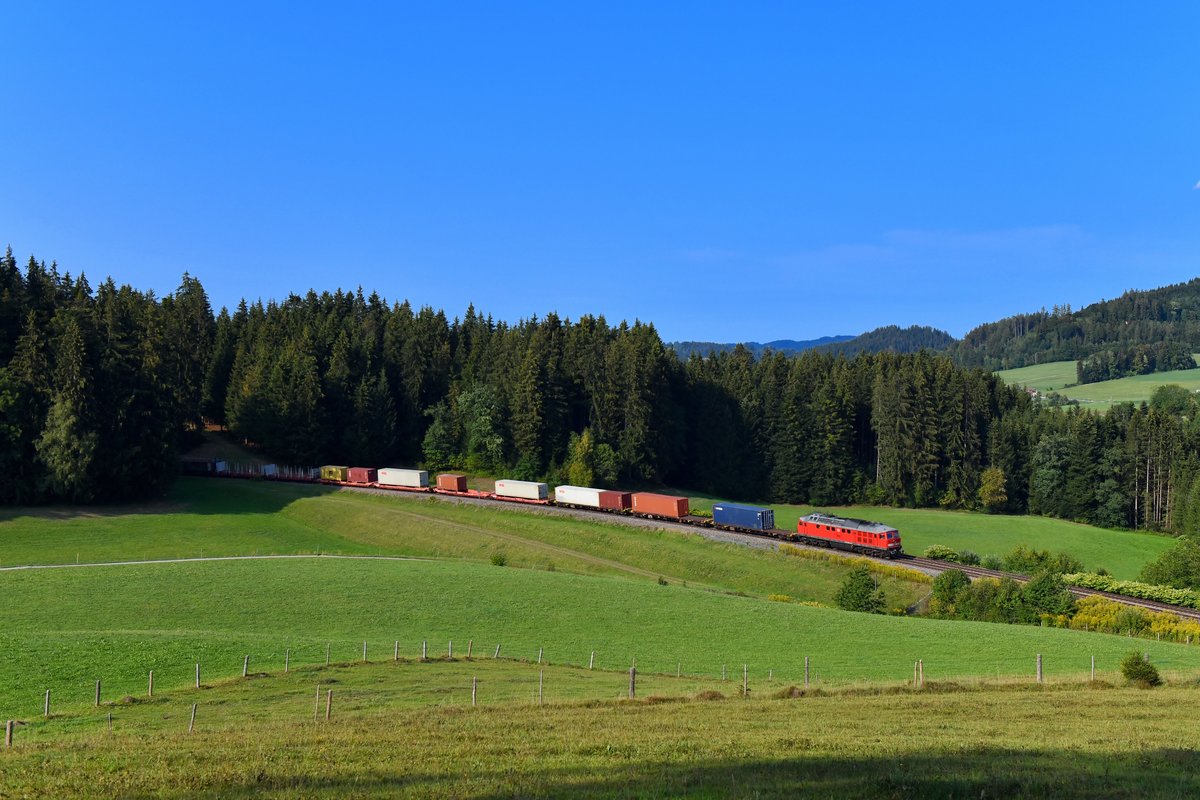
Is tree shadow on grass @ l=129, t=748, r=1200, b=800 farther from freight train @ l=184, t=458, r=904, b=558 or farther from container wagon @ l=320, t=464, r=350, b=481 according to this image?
container wagon @ l=320, t=464, r=350, b=481

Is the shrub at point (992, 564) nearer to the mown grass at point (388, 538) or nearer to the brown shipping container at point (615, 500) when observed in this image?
the mown grass at point (388, 538)

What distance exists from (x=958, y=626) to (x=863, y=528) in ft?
71.8

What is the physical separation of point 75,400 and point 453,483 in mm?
38009

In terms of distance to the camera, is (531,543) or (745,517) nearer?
(531,543)

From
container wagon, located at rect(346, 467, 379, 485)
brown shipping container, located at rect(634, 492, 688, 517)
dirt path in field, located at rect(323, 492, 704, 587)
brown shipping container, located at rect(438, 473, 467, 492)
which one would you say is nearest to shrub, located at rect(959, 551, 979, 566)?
dirt path in field, located at rect(323, 492, 704, 587)

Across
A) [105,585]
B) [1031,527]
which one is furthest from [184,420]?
[1031,527]

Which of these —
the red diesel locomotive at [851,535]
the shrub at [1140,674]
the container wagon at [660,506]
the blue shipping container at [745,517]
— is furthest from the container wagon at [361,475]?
the shrub at [1140,674]

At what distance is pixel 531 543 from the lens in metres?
72.5

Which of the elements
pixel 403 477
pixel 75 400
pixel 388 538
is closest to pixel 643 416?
pixel 403 477

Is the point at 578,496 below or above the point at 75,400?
below

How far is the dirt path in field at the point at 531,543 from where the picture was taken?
66.1 metres

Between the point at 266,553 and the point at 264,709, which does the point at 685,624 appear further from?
the point at 266,553

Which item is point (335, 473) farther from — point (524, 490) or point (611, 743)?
point (611, 743)

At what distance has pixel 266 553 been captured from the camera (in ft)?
217
